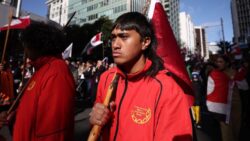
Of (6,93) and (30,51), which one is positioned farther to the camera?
(6,93)

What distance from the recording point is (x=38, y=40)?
230cm

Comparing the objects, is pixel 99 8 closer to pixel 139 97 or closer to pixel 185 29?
pixel 185 29

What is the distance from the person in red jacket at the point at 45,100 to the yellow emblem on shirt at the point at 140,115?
66cm

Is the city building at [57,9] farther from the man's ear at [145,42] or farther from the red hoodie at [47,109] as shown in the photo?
the man's ear at [145,42]

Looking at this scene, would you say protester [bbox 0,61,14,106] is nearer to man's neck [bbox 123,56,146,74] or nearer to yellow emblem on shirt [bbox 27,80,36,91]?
yellow emblem on shirt [bbox 27,80,36,91]

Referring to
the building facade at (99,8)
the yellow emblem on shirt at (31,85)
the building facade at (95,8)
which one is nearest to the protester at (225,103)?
the yellow emblem on shirt at (31,85)

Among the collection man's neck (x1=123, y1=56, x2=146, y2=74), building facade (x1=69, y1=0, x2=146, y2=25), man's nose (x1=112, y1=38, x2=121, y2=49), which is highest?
building facade (x1=69, y1=0, x2=146, y2=25)

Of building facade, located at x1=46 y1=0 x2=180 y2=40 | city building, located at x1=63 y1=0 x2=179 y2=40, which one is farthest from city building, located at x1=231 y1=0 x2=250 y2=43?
city building, located at x1=63 y1=0 x2=179 y2=40

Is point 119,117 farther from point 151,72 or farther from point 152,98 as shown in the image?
point 151,72

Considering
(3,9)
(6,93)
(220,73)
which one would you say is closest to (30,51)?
(6,93)

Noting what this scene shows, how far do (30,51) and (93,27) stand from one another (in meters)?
48.6

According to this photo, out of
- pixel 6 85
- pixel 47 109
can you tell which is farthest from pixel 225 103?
pixel 6 85

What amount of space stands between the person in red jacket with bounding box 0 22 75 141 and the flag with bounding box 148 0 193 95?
1.00 meters

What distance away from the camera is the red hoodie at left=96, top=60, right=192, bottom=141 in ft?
4.78
